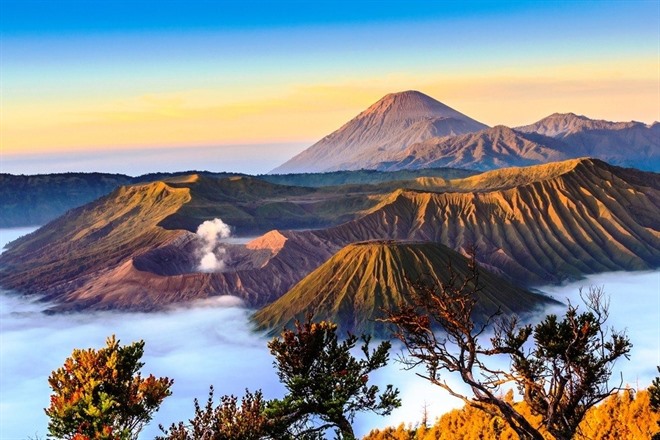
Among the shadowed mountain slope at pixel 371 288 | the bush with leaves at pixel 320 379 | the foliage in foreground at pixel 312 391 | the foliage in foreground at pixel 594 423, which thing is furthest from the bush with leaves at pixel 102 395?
the shadowed mountain slope at pixel 371 288

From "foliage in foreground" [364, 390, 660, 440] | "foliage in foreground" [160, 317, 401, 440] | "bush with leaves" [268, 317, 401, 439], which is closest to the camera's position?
"foliage in foreground" [160, 317, 401, 440]

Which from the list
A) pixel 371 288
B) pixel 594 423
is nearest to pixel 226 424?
pixel 594 423

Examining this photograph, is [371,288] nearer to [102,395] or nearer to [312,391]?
[312,391]

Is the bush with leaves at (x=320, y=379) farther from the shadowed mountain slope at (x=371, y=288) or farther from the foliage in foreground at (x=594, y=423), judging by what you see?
the shadowed mountain slope at (x=371, y=288)

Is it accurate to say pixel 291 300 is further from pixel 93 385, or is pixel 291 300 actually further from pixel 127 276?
pixel 93 385

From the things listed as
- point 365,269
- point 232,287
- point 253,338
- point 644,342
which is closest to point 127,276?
point 232,287

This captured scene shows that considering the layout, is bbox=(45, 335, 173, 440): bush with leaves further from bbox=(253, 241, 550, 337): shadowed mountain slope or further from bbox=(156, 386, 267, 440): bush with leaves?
bbox=(253, 241, 550, 337): shadowed mountain slope

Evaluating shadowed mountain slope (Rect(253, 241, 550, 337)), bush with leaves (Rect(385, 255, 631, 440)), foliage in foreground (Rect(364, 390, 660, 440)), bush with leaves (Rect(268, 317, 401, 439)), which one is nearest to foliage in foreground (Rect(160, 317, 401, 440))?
bush with leaves (Rect(268, 317, 401, 439))
